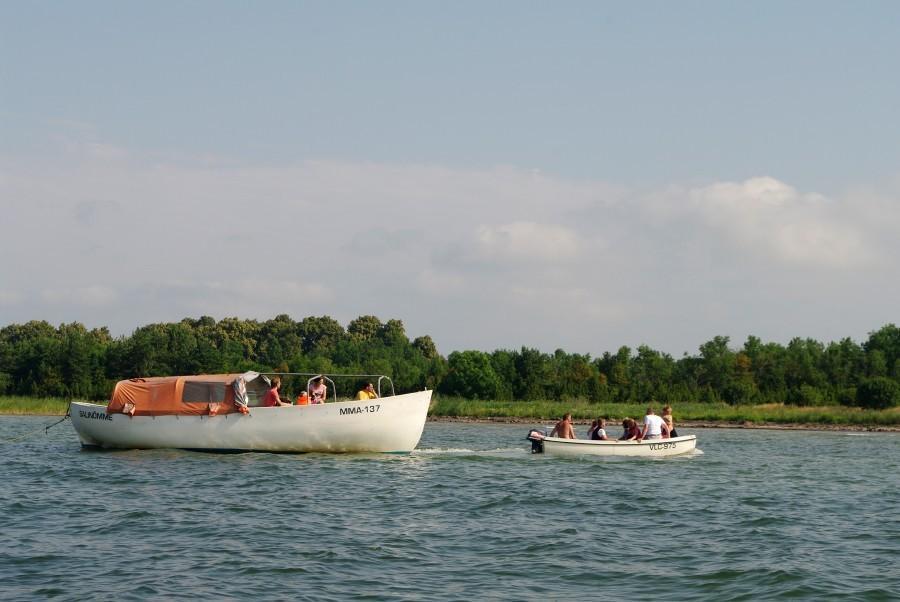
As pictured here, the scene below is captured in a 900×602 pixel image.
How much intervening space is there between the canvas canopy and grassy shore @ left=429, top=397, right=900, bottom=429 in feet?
161

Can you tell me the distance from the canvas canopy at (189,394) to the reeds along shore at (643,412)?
1926 inches

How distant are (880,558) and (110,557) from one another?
42.9ft

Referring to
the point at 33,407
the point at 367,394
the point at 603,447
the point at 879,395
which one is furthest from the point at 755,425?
the point at 33,407

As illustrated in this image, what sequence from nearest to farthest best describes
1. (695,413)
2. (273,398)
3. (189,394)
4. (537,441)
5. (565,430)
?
(273,398), (189,394), (537,441), (565,430), (695,413)

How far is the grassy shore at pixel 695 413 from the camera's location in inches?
3012

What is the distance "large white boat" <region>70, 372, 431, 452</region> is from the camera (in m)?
35.0

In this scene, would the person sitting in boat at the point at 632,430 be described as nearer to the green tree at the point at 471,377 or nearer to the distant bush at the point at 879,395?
the distant bush at the point at 879,395

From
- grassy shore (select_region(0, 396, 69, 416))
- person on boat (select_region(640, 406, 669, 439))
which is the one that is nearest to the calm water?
person on boat (select_region(640, 406, 669, 439))

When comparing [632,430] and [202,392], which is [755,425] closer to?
[632,430]

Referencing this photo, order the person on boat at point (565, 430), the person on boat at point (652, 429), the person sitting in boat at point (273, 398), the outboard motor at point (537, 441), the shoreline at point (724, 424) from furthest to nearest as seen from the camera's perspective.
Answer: the shoreline at point (724, 424), the person on boat at point (565, 430), the person on boat at point (652, 429), the outboard motor at point (537, 441), the person sitting in boat at point (273, 398)

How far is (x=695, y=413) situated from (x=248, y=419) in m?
54.4

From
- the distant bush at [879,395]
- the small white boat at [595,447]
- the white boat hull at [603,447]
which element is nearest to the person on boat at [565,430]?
the small white boat at [595,447]

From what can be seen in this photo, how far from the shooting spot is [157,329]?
12988 cm

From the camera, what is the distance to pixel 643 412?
8506 cm
